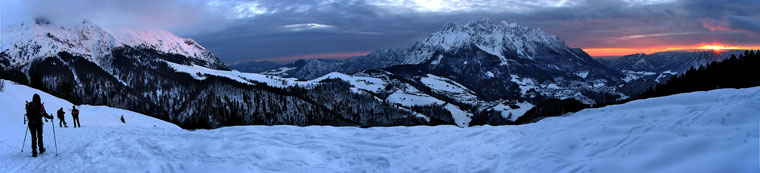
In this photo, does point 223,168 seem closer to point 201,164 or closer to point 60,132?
point 201,164

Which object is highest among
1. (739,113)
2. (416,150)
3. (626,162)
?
(739,113)

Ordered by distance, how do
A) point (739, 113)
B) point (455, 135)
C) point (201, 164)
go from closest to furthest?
1. point (739, 113)
2. point (201, 164)
3. point (455, 135)

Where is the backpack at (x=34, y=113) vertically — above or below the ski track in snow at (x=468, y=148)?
above

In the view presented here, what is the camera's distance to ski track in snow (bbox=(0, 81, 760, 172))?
31.6 ft

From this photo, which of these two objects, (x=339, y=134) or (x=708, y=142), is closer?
(x=708, y=142)

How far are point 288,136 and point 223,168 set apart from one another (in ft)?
24.2

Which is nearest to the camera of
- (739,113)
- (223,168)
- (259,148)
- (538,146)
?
(739,113)

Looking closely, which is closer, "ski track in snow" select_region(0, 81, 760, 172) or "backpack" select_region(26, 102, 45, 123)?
"ski track in snow" select_region(0, 81, 760, 172)

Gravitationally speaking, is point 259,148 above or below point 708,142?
below

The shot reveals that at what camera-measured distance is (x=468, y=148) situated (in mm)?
15789

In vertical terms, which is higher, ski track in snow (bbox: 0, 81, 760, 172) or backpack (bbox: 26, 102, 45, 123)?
backpack (bbox: 26, 102, 45, 123)

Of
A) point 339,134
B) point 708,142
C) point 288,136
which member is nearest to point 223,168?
point 288,136

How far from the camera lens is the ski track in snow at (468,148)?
9.63 m

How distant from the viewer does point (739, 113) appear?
A: 1159 centimetres
